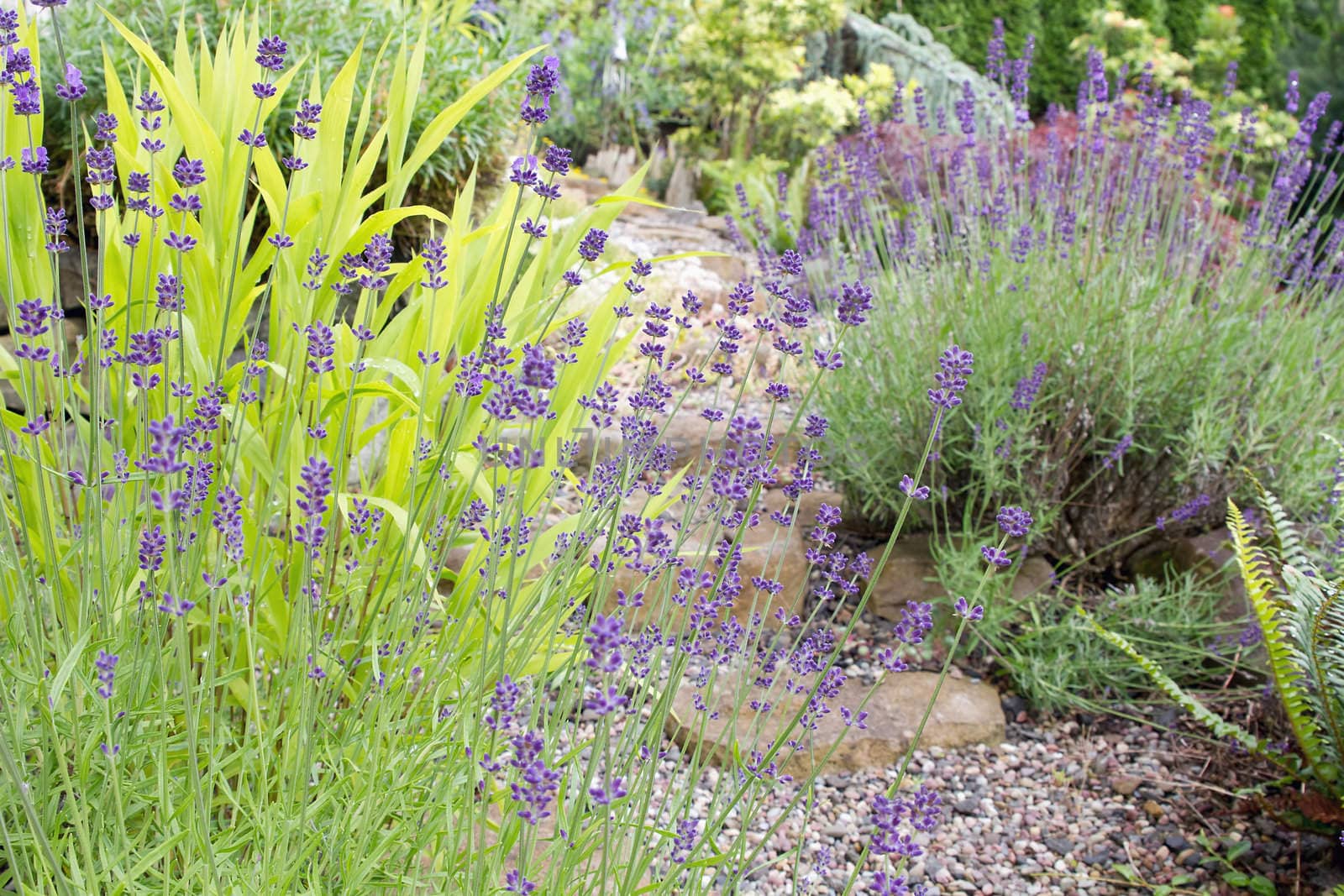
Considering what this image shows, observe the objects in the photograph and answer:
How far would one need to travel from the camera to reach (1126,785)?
262 cm

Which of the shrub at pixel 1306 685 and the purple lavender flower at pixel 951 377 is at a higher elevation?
the purple lavender flower at pixel 951 377

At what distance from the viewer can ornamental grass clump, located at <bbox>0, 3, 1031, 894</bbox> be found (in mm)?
1252

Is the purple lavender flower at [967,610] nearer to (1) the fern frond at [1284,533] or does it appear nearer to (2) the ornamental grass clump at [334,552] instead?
(2) the ornamental grass clump at [334,552]

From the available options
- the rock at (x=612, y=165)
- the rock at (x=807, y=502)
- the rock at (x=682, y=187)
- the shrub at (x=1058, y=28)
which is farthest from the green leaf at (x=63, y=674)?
the shrub at (x=1058, y=28)

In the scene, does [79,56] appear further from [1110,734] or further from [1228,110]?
[1228,110]

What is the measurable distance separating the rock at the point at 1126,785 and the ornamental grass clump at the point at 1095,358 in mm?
668

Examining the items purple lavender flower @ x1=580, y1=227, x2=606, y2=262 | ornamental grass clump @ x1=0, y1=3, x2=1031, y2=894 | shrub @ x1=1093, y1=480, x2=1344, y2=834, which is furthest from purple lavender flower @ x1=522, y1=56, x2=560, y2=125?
shrub @ x1=1093, y1=480, x2=1344, y2=834

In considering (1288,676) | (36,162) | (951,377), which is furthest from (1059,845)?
(36,162)

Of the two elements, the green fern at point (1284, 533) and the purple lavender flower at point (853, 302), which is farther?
the green fern at point (1284, 533)

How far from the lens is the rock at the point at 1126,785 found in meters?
2.61

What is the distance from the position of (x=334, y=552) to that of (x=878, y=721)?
5.00 ft

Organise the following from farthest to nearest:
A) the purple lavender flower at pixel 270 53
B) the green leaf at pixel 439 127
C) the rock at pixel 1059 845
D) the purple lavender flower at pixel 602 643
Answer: the rock at pixel 1059 845, the green leaf at pixel 439 127, the purple lavender flower at pixel 270 53, the purple lavender flower at pixel 602 643

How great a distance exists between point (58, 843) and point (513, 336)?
1.15m

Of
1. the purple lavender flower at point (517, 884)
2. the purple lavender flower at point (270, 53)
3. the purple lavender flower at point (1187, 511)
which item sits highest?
the purple lavender flower at point (270, 53)
